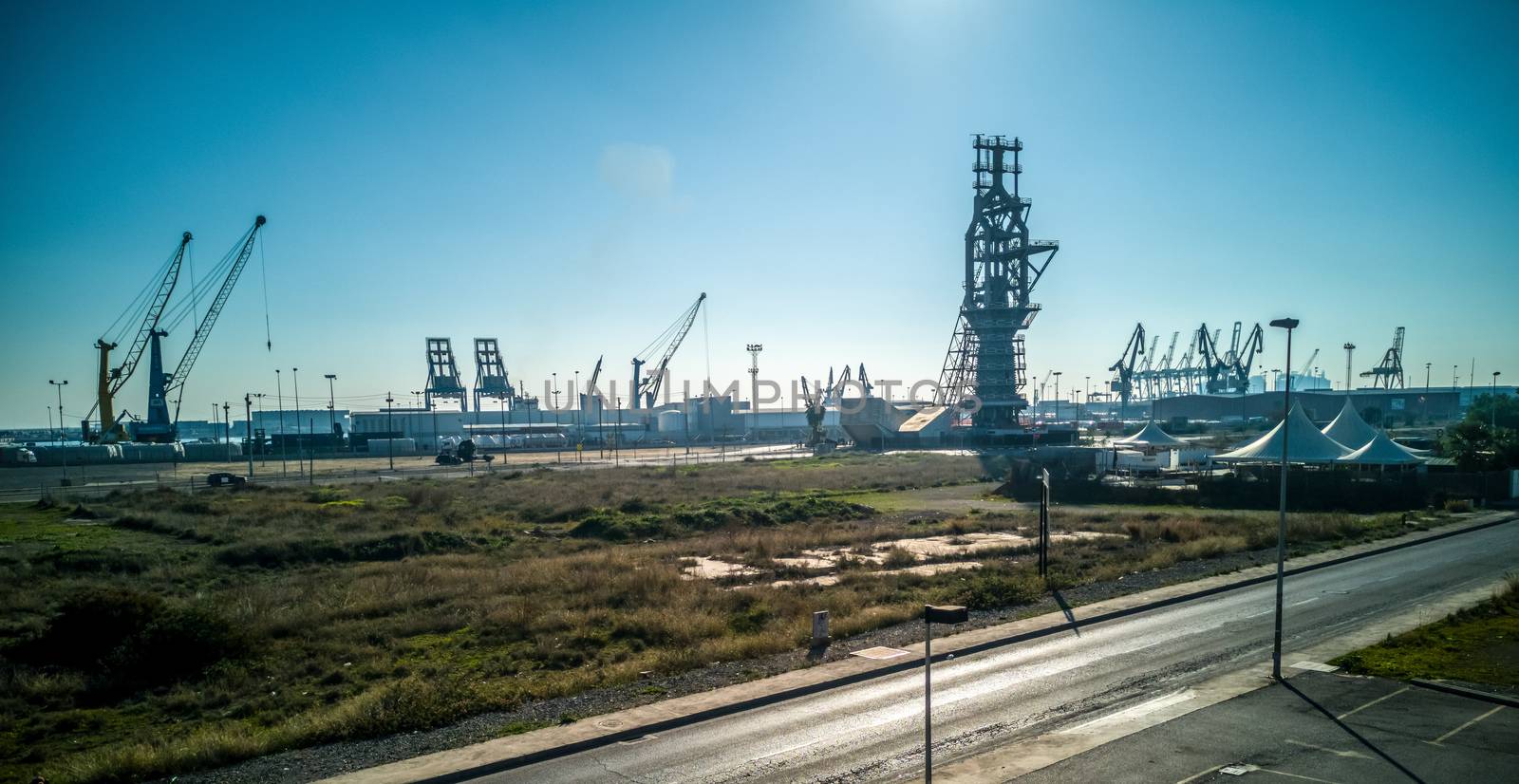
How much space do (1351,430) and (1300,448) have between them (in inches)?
264

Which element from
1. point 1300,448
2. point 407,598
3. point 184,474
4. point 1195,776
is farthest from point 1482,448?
point 184,474

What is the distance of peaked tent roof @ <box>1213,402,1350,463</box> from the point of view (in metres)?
48.3

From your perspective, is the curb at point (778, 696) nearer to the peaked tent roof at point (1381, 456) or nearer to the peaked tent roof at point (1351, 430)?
the peaked tent roof at point (1381, 456)

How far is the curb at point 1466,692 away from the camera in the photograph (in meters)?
13.8

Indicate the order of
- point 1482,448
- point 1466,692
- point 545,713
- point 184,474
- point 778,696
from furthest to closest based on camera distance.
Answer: point 184,474, point 1482,448, point 778,696, point 545,713, point 1466,692

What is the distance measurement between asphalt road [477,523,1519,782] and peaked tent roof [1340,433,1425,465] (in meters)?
25.9

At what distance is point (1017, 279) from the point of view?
10425 centimetres

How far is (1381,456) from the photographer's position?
155 feet

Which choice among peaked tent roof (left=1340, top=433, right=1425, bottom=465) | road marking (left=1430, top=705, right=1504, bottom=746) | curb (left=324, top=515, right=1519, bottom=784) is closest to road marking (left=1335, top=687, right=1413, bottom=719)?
road marking (left=1430, top=705, right=1504, bottom=746)

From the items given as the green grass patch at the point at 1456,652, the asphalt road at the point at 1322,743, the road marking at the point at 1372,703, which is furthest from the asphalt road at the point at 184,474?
the road marking at the point at 1372,703

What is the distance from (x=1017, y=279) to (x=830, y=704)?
315 feet

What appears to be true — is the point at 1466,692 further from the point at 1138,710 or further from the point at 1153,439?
the point at 1153,439

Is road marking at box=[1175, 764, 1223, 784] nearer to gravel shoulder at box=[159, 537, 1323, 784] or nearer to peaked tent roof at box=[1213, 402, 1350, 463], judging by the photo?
gravel shoulder at box=[159, 537, 1323, 784]

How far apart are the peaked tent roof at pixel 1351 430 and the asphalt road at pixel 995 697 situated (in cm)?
3192
